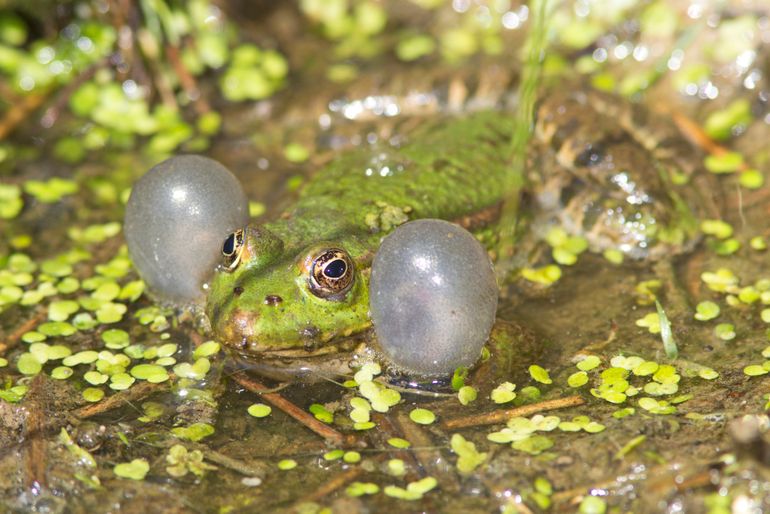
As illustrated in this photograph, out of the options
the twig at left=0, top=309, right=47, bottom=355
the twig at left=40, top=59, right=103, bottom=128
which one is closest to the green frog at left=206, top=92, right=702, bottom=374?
the twig at left=0, top=309, right=47, bottom=355

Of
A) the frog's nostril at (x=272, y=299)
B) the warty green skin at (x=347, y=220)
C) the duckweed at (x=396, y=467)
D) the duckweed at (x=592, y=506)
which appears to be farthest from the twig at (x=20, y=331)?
the duckweed at (x=592, y=506)

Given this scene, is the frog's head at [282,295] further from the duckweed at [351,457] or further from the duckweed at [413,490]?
the duckweed at [413,490]

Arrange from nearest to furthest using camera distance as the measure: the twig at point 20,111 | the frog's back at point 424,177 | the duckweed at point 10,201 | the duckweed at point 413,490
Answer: the duckweed at point 413,490
the frog's back at point 424,177
the duckweed at point 10,201
the twig at point 20,111

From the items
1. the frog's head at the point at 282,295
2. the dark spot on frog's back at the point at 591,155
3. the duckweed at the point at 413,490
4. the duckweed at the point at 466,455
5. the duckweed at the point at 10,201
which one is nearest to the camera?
the duckweed at the point at 413,490

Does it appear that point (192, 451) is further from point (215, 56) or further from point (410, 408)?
point (215, 56)

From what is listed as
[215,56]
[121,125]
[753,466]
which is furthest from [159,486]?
[215,56]

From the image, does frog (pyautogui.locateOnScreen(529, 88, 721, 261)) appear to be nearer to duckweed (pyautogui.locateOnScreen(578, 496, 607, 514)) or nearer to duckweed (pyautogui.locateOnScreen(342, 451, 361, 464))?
duckweed (pyautogui.locateOnScreen(578, 496, 607, 514))
